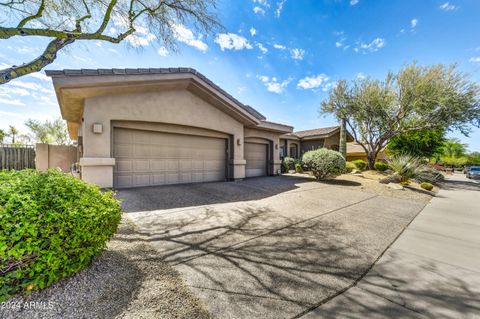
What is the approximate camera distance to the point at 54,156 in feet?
34.7

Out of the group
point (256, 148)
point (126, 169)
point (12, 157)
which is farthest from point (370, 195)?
point (12, 157)

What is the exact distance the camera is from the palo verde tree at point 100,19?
451 cm

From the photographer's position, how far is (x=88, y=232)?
2268 millimetres

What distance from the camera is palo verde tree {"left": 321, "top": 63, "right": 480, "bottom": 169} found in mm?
13242

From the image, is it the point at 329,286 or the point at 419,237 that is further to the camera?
the point at 419,237

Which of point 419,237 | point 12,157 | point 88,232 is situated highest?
point 12,157

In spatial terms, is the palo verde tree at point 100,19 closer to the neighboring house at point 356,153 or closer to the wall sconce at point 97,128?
the wall sconce at point 97,128

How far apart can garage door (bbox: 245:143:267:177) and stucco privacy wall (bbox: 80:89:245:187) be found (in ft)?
10.5

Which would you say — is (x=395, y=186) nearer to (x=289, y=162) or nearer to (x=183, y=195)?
(x=289, y=162)

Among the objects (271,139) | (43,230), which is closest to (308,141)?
(271,139)

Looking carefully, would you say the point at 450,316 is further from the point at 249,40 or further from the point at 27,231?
the point at 249,40

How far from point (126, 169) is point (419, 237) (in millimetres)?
9299

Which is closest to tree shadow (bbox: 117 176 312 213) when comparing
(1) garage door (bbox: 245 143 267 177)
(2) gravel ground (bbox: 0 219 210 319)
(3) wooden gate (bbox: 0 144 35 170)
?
(2) gravel ground (bbox: 0 219 210 319)

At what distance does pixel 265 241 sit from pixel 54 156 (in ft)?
40.9
